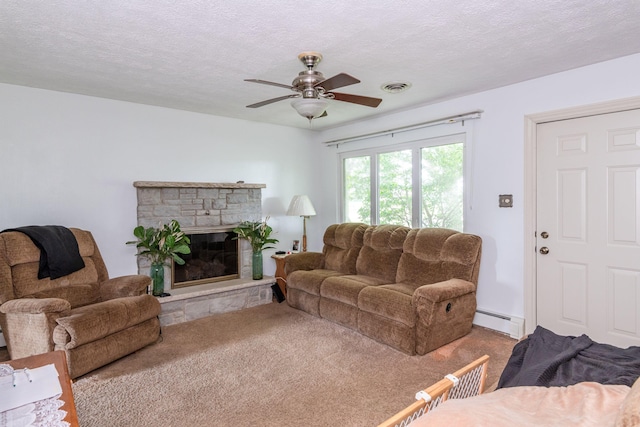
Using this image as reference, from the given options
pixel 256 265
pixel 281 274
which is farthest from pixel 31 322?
pixel 281 274

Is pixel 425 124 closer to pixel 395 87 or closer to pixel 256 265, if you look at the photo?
pixel 395 87

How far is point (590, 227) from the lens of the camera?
3.05m

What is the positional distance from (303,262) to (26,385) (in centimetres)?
327

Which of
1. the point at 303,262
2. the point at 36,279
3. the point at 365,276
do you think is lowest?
the point at 365,276

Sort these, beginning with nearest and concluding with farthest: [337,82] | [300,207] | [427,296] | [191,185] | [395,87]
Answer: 1. [337,82]
2. [427,296]
3. [395,87]
4. [191,185]
5. [300,207]

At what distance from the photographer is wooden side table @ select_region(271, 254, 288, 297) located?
4.70 m

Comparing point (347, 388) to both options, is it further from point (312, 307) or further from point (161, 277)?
point (161, 277)

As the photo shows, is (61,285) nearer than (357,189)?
Yes

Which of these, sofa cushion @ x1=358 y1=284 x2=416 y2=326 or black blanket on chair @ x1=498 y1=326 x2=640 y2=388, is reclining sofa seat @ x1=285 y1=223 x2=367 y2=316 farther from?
black blanket on chair @ x1=498 y1=326 x2=640 y2=388

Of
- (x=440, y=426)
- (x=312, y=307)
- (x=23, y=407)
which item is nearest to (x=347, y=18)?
(x=440, y=426)

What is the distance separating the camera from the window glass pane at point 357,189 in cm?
509

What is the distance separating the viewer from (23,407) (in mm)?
1343

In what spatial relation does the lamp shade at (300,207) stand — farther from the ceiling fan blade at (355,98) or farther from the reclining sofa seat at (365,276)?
the ceiling fan blade at (355,98)

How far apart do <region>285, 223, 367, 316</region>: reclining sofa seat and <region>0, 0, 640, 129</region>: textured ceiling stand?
1822 millimetres
